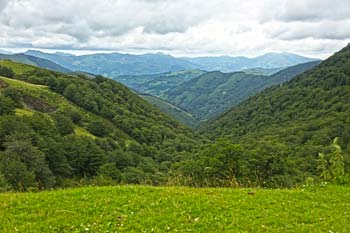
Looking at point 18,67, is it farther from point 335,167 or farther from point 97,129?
point 335,167

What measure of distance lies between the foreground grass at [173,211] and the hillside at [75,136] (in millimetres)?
4566

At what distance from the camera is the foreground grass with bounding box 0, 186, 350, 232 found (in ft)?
33.9

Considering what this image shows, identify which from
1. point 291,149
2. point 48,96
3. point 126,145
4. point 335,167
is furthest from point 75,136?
point 335,167

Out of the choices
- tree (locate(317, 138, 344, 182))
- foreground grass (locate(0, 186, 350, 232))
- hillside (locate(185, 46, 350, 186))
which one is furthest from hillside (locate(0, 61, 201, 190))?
hillside (locate(185, 46, 350, 186))

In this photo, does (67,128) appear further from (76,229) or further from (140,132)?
(76,229)

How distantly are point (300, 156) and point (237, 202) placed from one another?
345ft

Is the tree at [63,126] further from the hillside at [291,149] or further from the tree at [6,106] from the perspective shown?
the hillside at [291,149]

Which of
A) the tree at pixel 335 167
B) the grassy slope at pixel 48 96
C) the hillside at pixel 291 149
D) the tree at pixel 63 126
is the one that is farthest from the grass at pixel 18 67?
the tree at pixel 335 167

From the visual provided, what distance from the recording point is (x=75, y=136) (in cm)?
9412

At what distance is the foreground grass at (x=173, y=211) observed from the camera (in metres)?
10.3

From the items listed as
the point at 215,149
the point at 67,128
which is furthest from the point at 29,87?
the point at 215,149

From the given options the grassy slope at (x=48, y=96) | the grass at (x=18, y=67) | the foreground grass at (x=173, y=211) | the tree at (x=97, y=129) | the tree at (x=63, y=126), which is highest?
the grass at (x=18, y=67)

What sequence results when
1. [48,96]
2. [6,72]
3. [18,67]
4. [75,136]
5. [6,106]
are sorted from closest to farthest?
[75,136] → [6,106] → [48,96] → [6,72] → [18,67]

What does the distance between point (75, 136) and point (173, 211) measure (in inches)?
3422
